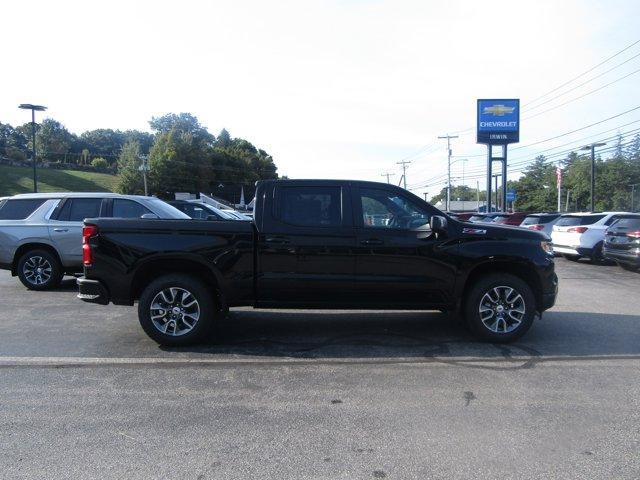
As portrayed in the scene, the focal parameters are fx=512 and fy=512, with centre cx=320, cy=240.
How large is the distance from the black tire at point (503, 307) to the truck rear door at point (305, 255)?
1.51m

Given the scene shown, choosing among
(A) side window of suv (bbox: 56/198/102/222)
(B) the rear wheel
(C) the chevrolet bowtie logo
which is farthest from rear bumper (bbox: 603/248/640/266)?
(C) the chevrolet bowtie logo

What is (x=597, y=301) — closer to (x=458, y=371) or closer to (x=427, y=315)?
(x=427, y=315)

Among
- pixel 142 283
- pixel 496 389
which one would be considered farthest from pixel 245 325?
pixel 496 389

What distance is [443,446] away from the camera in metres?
3.70

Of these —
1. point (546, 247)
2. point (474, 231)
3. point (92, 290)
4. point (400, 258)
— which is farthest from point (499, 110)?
point (92, 290)

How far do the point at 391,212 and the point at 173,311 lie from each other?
288 centimetres

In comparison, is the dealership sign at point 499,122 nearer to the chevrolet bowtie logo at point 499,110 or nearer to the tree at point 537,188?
the chevrolet bowtie logo at point 499,110

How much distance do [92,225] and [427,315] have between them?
4.87m

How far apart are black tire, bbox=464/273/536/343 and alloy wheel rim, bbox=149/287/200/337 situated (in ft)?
10.9

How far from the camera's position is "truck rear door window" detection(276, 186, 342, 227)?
621cm

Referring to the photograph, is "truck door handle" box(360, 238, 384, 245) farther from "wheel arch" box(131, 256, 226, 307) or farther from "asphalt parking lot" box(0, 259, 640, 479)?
"wheel arch" box(131, 256, 226, 307)

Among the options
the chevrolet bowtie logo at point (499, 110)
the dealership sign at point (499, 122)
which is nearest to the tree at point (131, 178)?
the dealership sign at point (499, 122)

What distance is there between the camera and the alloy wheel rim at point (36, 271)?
10078 mm

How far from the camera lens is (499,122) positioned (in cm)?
4172
